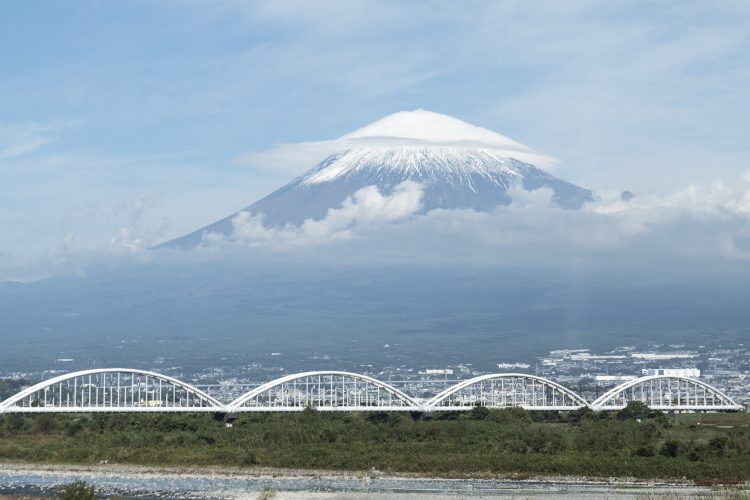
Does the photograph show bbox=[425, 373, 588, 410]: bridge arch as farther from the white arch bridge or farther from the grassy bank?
the grassy bank

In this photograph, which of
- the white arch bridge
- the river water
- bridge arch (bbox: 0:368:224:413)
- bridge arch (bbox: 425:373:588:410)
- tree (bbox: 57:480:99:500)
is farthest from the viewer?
bridge arch (bbox: 425:373:588:410)

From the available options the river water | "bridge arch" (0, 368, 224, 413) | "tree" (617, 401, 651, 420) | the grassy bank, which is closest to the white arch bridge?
"bridge arch" (0, 368, 224, 413)

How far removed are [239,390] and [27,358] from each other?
77264 mm

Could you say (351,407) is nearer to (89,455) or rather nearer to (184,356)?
(89,455)

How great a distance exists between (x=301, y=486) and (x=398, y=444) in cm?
987

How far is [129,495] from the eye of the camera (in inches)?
1692

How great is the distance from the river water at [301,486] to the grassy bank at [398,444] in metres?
2.02

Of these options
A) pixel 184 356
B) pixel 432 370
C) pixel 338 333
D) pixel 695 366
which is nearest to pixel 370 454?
pixel 432 370

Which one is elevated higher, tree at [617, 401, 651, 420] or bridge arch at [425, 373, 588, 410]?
bridge arch at [425, 373, 588, 410]

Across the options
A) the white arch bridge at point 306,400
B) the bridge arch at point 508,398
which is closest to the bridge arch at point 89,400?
the white arch bridge at point 306,400

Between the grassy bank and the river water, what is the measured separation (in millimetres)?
2019

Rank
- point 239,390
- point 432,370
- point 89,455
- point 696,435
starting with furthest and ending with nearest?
1. point 432,370
2. point 239,390
3. point 696,435
4. point 89,455

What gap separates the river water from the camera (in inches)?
1679

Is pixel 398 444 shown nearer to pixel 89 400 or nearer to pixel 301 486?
pixel 301 486
